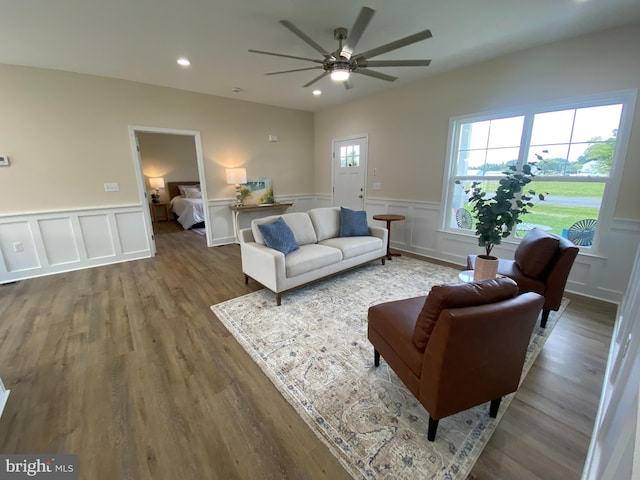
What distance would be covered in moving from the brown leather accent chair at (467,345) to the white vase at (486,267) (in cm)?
90

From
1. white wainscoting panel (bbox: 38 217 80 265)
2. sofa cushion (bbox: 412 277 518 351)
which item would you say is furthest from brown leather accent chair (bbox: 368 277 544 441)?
white wainscoting panel (bbox: 38 217 80 265)

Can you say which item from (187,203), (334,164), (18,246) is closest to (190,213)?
(187,203)

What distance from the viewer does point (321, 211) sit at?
3881mm

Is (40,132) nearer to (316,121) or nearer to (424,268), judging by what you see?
(316,121)

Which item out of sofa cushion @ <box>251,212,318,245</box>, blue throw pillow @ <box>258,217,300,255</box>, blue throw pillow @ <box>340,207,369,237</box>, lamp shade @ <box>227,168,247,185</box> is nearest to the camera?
blue throw pillow @ <box>258,217,300,255</box>

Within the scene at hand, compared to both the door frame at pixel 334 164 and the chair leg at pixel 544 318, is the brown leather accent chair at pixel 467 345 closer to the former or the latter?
the chair leg at pixel 544 318

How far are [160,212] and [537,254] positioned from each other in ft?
27.9

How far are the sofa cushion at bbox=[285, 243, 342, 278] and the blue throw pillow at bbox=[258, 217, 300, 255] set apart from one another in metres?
0.10

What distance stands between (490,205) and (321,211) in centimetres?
222

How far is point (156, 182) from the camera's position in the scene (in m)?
7.59

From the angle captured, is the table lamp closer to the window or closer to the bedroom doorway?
the bedroom doorway

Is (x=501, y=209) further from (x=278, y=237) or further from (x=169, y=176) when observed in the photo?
(x=169, y=176)

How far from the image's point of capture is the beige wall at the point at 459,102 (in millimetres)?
2590

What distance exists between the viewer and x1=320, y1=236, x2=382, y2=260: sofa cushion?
342 centimetres
